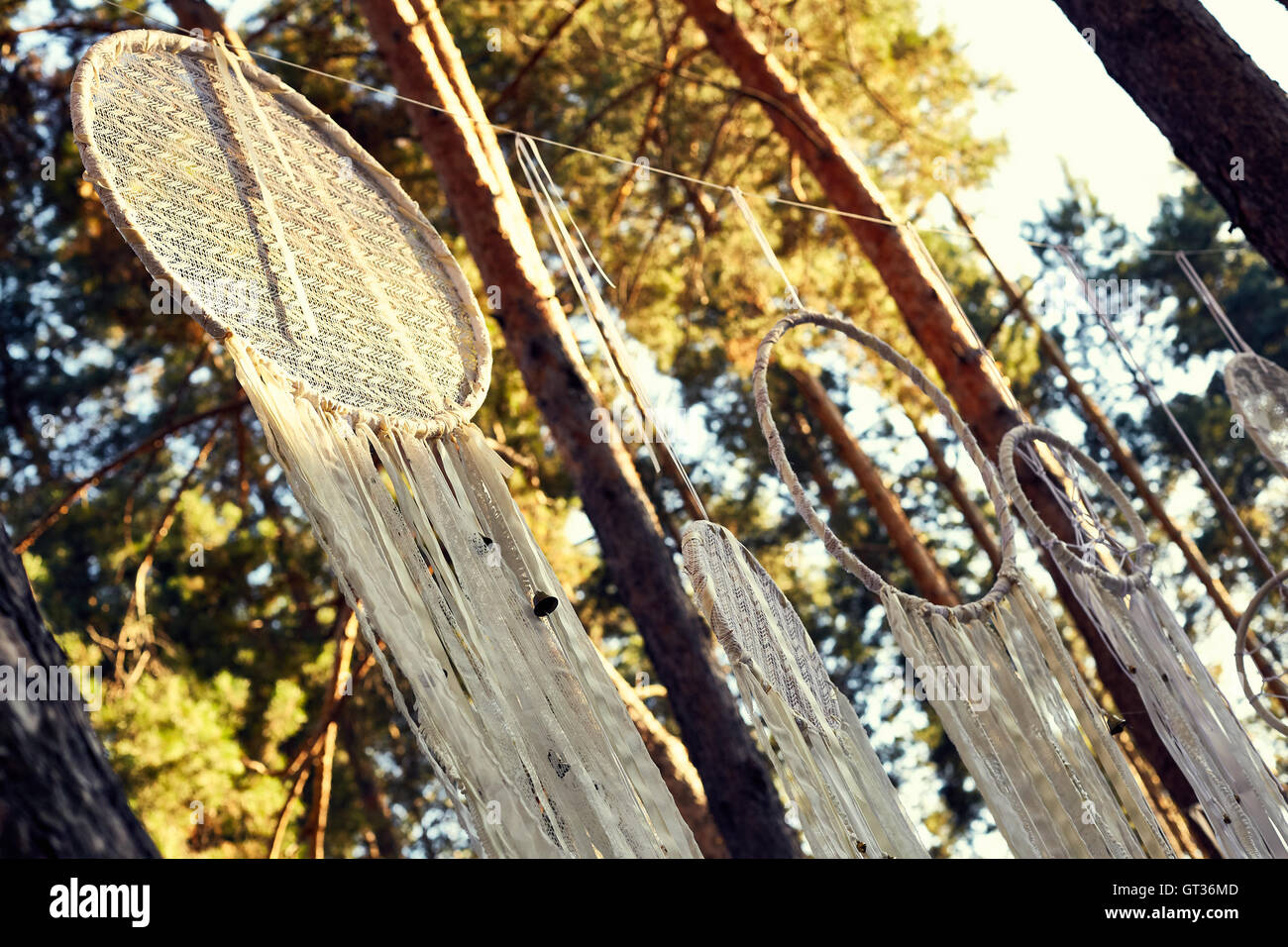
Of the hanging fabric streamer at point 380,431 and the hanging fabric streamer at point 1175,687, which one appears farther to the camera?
the hanging fabric streamer at point 1175,687

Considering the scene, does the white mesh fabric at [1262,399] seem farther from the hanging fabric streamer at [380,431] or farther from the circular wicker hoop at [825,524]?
the hanging fabric streamer at [380,431]

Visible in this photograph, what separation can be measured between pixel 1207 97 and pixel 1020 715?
159 cm

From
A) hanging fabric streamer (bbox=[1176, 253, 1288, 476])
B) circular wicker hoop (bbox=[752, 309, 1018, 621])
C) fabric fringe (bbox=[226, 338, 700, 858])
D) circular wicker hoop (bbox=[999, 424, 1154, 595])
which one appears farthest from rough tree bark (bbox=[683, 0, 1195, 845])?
fabric fringe (bbox=[226, 338, 700, 858])

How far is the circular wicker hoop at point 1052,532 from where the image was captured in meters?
3.13

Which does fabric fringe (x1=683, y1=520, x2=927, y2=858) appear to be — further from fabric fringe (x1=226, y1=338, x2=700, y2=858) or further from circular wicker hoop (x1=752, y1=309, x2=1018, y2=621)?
fabric fringe (x1=226, y1=338, x2=700, y2=858)

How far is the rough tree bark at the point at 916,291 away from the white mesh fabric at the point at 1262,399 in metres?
0.71

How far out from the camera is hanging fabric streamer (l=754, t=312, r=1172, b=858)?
8.79ft

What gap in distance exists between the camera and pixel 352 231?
2502 mm

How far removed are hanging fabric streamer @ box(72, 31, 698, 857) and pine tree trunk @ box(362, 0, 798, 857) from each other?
1.52m


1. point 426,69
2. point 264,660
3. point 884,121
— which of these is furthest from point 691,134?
point 264,660

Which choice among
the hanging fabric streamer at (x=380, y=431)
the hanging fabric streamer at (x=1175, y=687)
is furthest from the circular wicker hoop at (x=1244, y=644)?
the hanging fabric streamer at (x=380, y=431)

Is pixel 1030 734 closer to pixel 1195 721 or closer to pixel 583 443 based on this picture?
pixel 1195 721

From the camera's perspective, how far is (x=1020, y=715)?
282 cm
